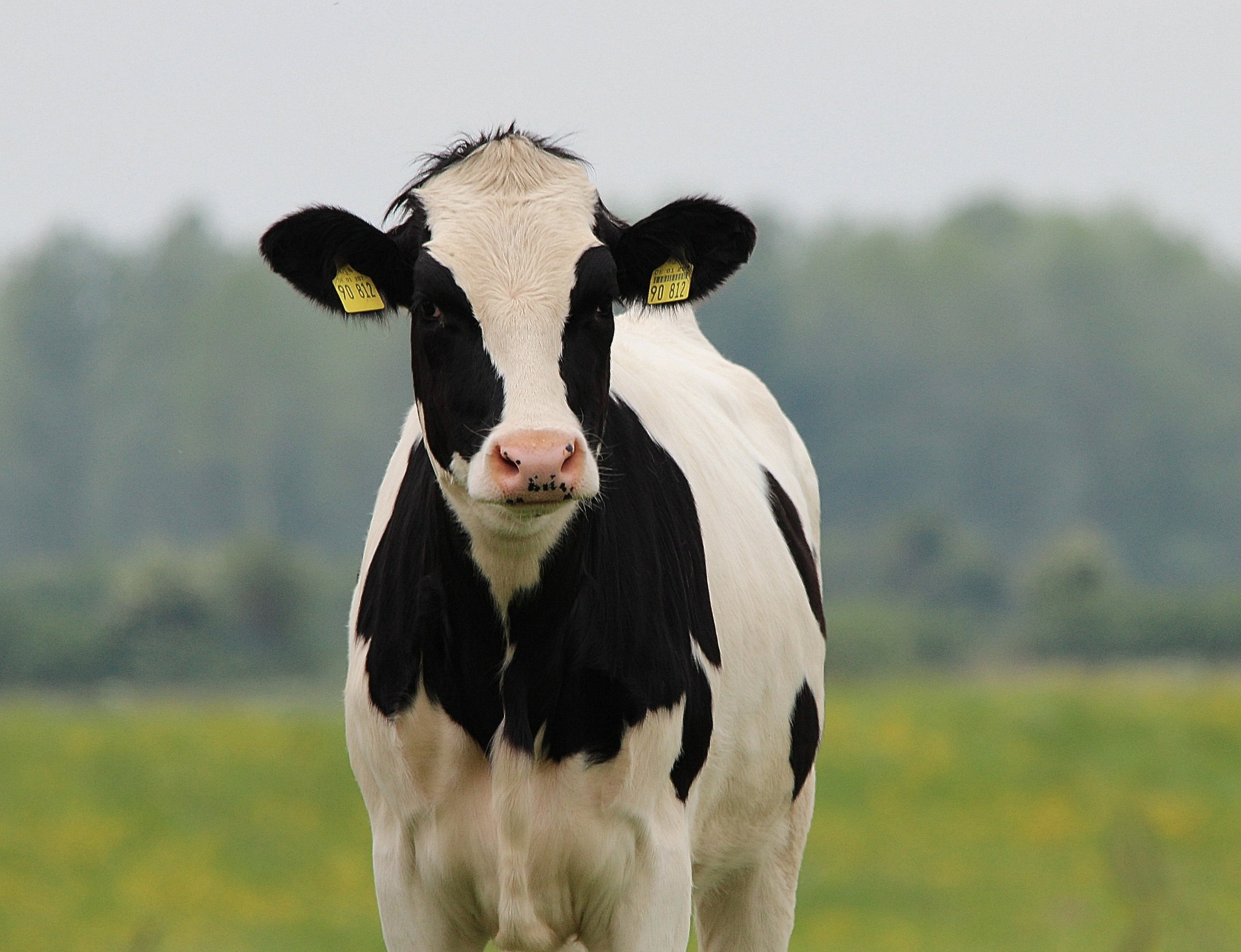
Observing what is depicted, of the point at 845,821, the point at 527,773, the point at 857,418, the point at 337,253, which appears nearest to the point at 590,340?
the point at 337,253

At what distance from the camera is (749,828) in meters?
5.41

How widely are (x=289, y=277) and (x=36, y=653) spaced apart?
49.1m

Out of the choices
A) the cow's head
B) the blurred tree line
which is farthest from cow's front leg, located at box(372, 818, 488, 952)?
the blurred tree line

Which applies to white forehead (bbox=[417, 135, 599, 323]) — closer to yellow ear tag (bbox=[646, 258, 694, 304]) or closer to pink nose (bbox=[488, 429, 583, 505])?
yellow ear tag (bbox=[646, 258, 694, 304])

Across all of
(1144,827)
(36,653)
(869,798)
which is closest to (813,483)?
(1144,827)

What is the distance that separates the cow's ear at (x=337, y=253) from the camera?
418 cm

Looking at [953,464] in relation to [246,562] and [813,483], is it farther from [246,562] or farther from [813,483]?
[813,483]

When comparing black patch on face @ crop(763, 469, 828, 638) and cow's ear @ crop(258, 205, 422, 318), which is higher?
cow's ear @ crop(258, 205, 422, 318)

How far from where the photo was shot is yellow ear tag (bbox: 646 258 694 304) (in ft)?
14.7

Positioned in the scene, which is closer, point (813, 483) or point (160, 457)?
point (813, 483)

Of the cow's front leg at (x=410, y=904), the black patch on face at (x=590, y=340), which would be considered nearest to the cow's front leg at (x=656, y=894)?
the cow's front leg at (x=410, y=904)

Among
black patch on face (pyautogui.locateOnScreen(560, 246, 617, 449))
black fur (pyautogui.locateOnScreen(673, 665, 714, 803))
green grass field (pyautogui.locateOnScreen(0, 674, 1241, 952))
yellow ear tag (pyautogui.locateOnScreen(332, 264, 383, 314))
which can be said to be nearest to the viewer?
black patch on face (pyautogui.locateOnScreen(560, 246, 617, 449))

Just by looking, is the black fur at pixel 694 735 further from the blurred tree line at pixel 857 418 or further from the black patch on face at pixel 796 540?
the blurred tree line at pixel 857 418

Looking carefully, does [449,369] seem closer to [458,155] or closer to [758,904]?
[458,155]
